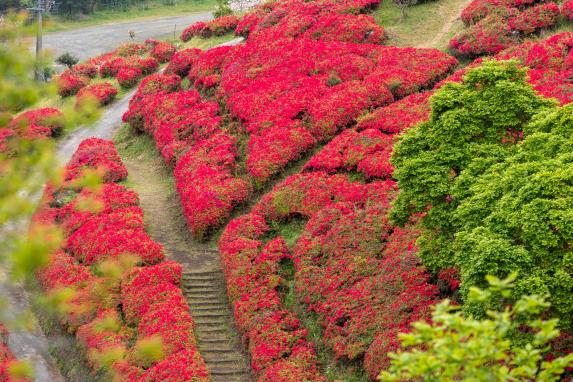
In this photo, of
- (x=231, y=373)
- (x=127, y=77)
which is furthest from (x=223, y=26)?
(x=231, y=373)

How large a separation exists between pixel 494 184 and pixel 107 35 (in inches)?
2631

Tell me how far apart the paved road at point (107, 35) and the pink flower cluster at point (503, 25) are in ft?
144

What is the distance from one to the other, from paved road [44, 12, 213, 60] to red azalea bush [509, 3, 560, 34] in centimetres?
4620

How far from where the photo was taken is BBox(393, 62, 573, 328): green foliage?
50.4 feet

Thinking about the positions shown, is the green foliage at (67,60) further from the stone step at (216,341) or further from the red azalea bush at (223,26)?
the stone step at (216,341)

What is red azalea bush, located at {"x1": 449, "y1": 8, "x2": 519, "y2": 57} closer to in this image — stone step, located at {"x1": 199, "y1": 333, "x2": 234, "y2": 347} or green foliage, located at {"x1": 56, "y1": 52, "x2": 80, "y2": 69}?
stone step, located at {"x1": 199, "y1": 333, "x2": 234, "y2": 347}

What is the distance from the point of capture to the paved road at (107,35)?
72562 millimetres

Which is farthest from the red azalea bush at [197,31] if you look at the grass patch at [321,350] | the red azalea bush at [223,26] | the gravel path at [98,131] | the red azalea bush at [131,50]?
the grass patch at [321,350]

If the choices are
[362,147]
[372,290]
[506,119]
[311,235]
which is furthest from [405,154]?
[362,147]

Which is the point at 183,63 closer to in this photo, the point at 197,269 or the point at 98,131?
the point at 98,131

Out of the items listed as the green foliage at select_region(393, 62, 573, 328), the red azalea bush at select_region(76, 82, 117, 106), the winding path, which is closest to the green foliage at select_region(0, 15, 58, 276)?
the winding path

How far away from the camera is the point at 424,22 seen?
135ft

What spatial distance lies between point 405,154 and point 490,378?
12.2 meters

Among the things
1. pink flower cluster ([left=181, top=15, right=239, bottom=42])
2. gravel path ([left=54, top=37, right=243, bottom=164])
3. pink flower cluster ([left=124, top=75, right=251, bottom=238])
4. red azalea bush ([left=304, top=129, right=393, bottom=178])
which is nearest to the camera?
red azalea bush ([left=304, top=129, right=393, bottom=178])
